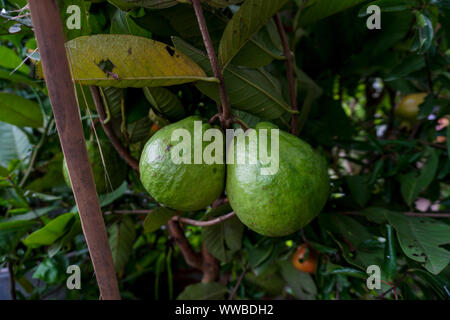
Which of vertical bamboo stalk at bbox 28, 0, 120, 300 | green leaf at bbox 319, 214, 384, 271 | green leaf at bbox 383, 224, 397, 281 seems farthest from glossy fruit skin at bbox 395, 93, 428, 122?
vertical bamboo stalk at bbox 28, 0, 120, 300

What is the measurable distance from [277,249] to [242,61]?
1.42ft

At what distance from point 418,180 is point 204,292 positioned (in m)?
0.61

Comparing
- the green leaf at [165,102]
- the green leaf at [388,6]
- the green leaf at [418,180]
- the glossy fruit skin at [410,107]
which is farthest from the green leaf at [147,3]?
the glossy fruit skin at [410,107]

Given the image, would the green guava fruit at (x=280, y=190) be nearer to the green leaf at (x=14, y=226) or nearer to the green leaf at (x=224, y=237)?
the green leaf at (x=224, y=237)

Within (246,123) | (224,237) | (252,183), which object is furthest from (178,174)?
(224,237)

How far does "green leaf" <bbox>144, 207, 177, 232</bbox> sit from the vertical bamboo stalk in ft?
0.62

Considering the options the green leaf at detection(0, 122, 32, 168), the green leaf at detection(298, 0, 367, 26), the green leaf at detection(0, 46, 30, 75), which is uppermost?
the green leaf at detection(298, 0, 367, 26)

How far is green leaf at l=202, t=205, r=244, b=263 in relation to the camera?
2.35ft

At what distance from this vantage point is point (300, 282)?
827mm

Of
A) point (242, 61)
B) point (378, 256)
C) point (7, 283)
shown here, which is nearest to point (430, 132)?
point (378, 256)

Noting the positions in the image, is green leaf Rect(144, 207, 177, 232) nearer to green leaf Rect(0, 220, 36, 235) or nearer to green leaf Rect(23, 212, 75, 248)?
green leaf Rect(23, 212, 75, 248)

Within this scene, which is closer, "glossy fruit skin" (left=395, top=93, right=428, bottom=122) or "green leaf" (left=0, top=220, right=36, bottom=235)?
"green leaf" (left=0, top=220, right=36, bottom=235)

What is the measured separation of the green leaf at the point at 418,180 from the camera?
0.68 meters
